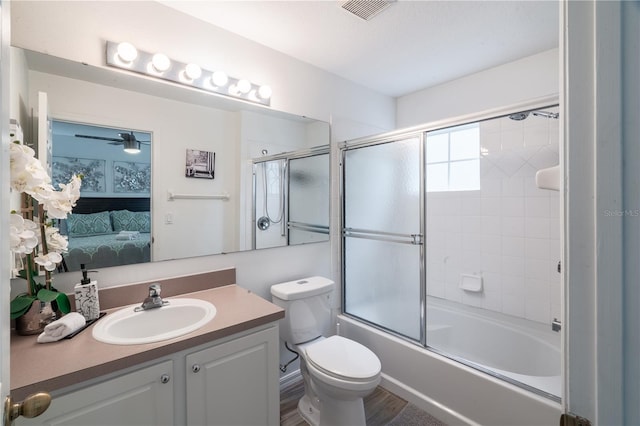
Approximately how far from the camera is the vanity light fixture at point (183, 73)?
1425 millimetres

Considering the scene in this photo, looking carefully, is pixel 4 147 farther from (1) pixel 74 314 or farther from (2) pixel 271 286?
(2) pixel 271 286

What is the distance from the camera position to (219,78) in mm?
1720

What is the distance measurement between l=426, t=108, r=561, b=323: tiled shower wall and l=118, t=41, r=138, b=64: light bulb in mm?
2434

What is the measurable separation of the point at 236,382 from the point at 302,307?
0.71 metres

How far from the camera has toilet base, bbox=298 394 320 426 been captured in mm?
1751

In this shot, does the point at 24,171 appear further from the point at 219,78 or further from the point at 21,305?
the point at 219,78

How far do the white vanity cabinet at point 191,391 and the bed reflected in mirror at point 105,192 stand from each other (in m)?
0.62

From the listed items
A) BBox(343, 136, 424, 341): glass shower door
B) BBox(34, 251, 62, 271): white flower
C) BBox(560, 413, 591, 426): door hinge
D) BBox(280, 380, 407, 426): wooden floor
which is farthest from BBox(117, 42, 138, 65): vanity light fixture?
BBox(280, 380, 407, 426): wooden floor

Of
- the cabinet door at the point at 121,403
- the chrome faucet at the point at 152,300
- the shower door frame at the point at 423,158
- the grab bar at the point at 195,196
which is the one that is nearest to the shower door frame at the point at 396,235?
the shower door frame at the point at 423,158

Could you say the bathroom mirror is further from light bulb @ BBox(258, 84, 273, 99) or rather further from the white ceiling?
the white ceiling

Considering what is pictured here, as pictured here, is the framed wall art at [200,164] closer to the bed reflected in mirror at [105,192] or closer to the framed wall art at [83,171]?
the bed reflected in mirror at [105,192]

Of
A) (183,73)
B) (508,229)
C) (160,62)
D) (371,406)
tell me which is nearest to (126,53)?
(160,62)

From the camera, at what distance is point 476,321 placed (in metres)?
2.38

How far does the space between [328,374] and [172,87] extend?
5.69 ft
